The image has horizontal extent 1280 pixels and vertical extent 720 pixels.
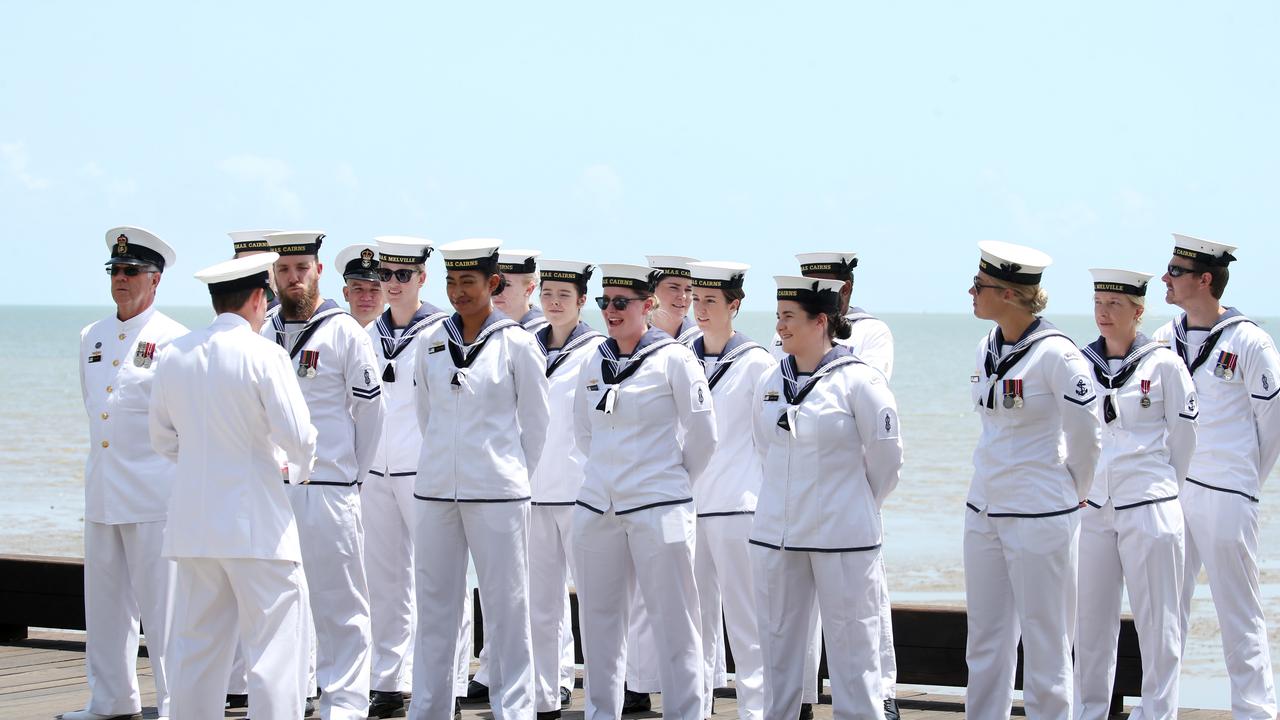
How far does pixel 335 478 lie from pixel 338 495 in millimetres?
76

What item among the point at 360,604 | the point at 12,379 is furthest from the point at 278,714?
the point at 12,379

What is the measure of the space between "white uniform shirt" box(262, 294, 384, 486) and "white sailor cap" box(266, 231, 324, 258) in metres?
0.32

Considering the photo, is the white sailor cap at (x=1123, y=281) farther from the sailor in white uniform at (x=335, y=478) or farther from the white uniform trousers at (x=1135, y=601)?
the sailor in white uniform at (x=335, y=478)

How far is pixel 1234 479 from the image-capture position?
732 centimetres

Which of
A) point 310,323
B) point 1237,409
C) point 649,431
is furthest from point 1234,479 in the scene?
point 310,323

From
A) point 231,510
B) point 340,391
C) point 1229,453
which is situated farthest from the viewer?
point 1229,453

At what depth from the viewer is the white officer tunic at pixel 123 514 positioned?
710 cm

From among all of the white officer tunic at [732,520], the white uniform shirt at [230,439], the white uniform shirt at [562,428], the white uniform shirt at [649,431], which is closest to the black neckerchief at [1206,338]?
the white officer tunic at [732,520]

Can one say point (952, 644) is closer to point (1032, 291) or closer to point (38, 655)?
point (1032, 291)

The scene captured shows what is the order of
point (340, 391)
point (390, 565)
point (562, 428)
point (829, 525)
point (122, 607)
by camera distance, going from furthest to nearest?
point (562, 428) < point (390, 565) < point (122, 607) < point (340, 391) < point (829, 525)

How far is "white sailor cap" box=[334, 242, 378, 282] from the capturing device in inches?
319

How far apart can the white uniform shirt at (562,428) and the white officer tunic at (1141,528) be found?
2367 mm

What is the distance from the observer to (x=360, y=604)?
699 centimetres

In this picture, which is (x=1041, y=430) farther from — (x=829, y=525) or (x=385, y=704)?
(x=385, y=704)
